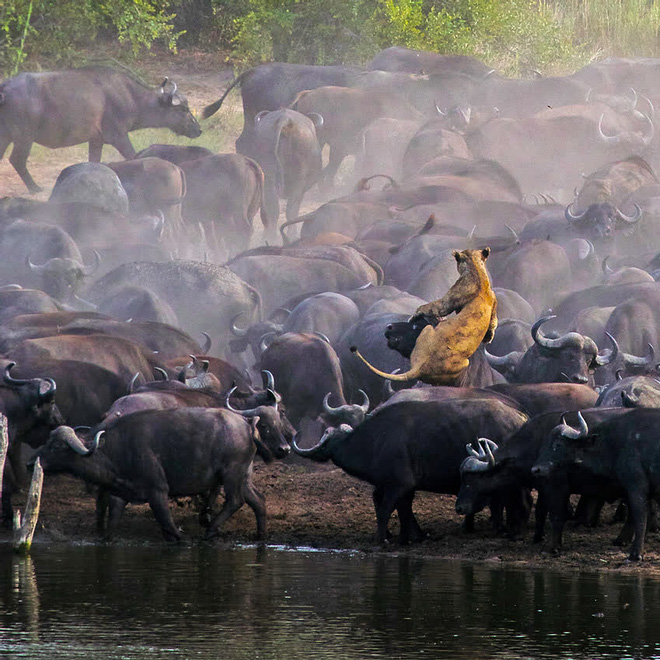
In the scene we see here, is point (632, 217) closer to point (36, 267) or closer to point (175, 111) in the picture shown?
point (175, 111)

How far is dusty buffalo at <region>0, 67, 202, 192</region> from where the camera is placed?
2898 cm

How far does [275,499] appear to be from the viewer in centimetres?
1488

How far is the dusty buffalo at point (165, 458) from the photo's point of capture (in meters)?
13.3

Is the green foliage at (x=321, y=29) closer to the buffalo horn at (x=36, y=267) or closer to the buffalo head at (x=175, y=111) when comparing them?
the buffalo head at (x=175, y=111)

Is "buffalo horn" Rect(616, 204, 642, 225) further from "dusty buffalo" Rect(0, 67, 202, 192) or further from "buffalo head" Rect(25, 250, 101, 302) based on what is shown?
"dusty buffalo" Rect(0, 67, 202, 192)

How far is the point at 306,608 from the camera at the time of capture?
10.8 meters

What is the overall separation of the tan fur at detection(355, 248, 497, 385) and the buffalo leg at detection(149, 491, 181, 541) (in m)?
2.41

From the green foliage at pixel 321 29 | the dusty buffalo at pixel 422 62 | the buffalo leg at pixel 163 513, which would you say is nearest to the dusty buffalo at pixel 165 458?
the buffalo leg at pixel 163 513

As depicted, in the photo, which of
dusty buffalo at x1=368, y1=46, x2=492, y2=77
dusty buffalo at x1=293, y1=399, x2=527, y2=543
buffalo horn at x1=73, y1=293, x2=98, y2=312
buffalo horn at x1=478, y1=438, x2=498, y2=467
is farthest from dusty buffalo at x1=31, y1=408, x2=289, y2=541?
dusty buffalo at x1=368, y1=46, x2=492, y2=77

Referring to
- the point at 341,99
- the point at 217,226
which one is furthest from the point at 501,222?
the point at 341,99

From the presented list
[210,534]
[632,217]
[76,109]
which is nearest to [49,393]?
[210,534]

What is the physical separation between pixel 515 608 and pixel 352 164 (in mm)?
26031

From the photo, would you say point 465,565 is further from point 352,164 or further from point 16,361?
point 352,164

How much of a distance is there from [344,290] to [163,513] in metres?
9.90
